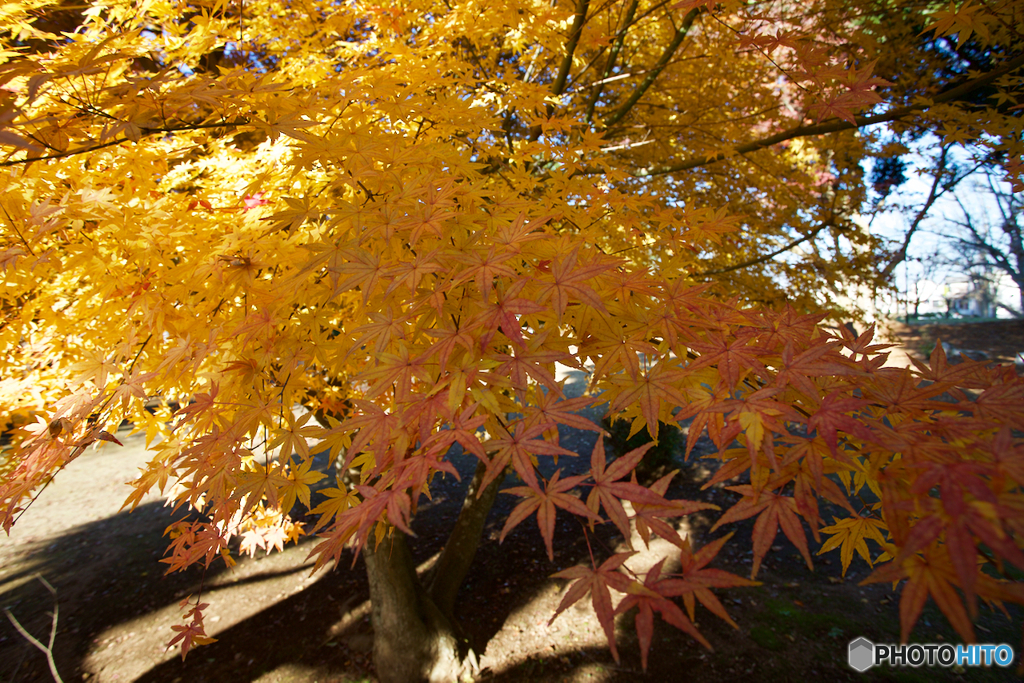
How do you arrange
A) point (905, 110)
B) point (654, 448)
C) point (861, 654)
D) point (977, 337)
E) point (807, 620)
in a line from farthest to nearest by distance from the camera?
point (977, 337)
point (654, 448)
point (807, 620)
point (861, 654)
point (905, 110)

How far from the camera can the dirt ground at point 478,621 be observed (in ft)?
11.3

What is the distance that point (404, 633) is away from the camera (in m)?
3.62

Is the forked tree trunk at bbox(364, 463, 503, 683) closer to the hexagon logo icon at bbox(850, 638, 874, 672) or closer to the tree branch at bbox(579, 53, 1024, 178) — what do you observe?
the hexagon logo icon at bbox(850, 638, 874, 672)

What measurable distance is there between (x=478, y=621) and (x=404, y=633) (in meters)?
0.86

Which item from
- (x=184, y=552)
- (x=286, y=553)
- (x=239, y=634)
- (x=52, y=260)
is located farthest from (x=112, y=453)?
(x=184, y=552)

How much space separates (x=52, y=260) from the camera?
2215 millimetres

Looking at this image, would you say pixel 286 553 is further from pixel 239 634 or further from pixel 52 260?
pixel 52 260

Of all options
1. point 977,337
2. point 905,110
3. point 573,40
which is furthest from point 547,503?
point 977,337

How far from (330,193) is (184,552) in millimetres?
1660

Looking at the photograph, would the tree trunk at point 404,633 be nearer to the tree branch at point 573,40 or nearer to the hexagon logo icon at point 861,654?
the hexagon logo icon at point 861,654

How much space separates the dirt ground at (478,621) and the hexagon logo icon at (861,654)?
71 millimetres

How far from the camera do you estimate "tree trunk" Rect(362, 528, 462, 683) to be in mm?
3586

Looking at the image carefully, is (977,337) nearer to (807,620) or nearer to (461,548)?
(807,620)

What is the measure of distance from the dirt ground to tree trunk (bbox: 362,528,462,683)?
295 millimetres
